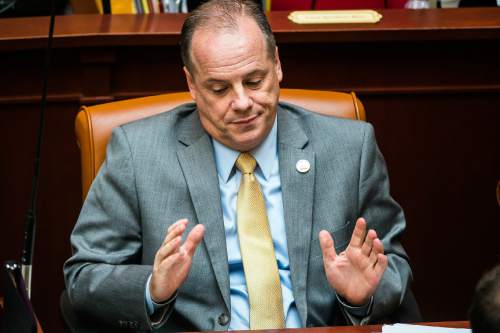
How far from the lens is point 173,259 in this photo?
77.5 inches

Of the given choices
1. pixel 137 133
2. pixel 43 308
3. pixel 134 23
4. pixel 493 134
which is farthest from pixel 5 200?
pixel 493 134

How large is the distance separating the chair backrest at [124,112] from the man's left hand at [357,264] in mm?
616

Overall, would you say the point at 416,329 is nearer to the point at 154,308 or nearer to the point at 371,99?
the point at 154,308

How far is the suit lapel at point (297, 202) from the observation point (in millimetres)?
2264

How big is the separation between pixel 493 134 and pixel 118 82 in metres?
1.29

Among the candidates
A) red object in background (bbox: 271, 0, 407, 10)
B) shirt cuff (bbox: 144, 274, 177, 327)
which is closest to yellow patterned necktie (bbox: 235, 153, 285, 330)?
shirt cuff (bbox: 144, 274, 177, 327)

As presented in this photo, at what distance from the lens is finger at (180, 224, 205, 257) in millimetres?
1956

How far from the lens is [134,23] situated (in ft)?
10.5

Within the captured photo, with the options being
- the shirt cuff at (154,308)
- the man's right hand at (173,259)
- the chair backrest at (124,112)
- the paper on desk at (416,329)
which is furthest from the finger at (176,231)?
the chair backrest at (124,112)

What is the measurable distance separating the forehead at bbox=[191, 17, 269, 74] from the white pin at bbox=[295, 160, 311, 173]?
272 millimetres

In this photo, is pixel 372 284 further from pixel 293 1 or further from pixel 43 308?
pixel 293 1

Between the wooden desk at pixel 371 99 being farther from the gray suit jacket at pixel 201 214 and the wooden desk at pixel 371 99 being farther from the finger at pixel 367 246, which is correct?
the finger at pixel 367 246

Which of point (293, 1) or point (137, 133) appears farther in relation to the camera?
point (293, 1)

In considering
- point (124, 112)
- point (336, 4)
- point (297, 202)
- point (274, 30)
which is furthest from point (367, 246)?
point (336, 4)
